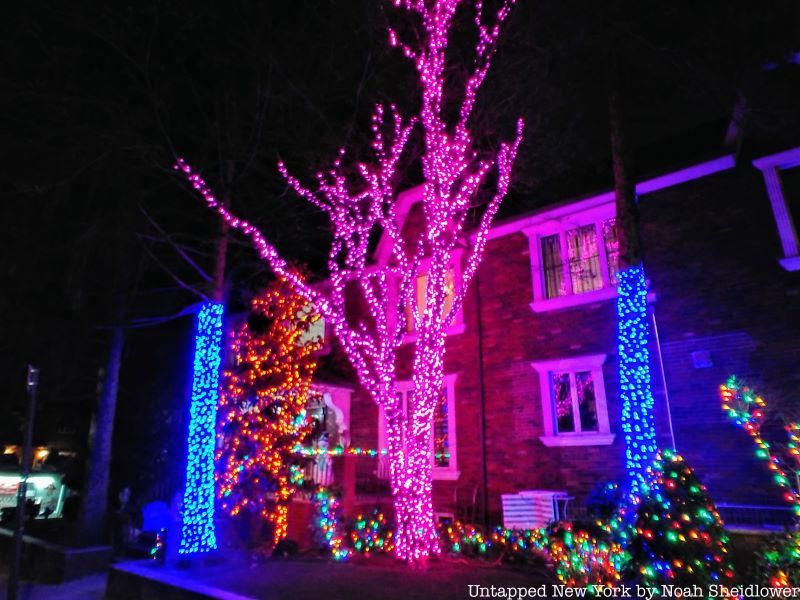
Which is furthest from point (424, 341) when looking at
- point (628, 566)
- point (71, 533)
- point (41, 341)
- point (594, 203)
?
point (41, 341)

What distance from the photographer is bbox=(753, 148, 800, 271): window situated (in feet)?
25.8

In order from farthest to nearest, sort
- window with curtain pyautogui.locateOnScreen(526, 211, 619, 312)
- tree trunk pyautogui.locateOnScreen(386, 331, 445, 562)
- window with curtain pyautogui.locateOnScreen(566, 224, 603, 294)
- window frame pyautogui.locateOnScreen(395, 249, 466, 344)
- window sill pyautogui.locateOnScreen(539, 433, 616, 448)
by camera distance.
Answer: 1. window frame pyautogui.locateOnScreen(395, 249, 466, 344)
2. window with curtain pyautogui.locateOnScreen(566, 224, 603, 294)
3. window with curtain pyautogui.locateOnScreen(526, 211, 619, 312)
4. window sill pyautogui.locateOnScreen(539, 433, 616, 448)
5. tree trunk pyautogui.locateOnScreen(386, 331, 445, 562)

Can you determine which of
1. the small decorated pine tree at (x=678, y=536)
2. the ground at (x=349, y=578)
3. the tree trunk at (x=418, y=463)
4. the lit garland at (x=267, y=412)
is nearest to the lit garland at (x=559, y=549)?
the small decorated pine tree at (x=678, y=536)

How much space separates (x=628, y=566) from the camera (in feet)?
17.0

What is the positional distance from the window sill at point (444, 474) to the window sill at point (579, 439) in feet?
6.91

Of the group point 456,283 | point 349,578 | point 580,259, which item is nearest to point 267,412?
point 349,578

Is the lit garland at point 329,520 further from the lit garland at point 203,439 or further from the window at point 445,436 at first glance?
the window at point 445,436

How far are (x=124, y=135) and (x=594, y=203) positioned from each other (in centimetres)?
890

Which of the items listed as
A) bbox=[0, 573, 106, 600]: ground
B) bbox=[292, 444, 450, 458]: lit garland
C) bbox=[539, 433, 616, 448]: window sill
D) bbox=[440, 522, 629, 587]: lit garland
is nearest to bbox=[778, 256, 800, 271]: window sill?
bbox=[539, 433, 616, 448]: window sill

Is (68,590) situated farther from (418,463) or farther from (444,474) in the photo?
(444,474)

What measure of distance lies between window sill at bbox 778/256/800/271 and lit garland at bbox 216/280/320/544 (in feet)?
25.9

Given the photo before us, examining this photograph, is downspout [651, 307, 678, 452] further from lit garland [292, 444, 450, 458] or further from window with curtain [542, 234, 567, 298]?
lit garland [292, 444, 450, 458]

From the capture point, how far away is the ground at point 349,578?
582cm

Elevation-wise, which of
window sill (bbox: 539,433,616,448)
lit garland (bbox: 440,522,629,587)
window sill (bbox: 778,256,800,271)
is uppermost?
window sill (bbox: 778,256,800,271)
